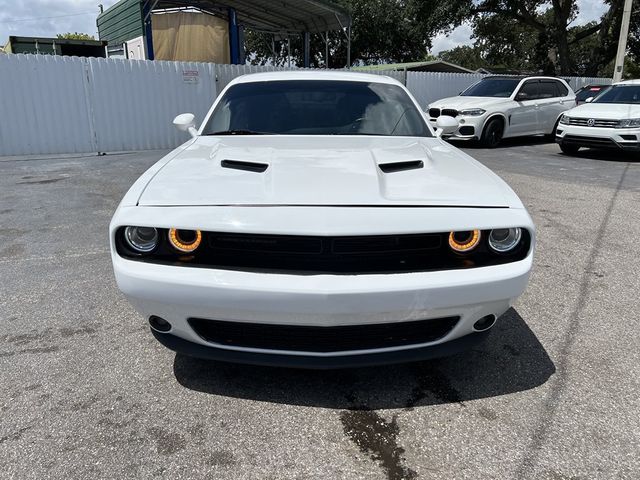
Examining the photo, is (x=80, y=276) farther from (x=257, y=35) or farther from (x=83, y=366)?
(x=257, y=35)

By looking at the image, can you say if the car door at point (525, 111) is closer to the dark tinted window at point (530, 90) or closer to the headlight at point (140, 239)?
the dark tinted window at point (530, 90)

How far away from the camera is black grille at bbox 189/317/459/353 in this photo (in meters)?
2.04

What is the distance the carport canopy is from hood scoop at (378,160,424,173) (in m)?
13.7

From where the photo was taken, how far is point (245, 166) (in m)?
2.46

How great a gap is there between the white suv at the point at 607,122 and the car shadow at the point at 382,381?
8527 millimetres

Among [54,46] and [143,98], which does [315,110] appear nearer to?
[143,98]

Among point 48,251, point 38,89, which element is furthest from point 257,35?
point 48,251

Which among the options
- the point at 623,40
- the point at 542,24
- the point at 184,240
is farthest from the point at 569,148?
the point at 542,24

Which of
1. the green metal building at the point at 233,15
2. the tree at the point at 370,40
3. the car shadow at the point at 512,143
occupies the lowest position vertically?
the car shadow at the point at 512,143

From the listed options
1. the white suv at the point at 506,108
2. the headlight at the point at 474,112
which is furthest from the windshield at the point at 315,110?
the headlight at the point at 474,112

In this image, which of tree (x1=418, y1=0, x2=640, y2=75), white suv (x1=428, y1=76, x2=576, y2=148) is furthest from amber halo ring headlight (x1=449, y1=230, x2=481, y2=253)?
tree (x1=418, y1=0, x2=640, y2=75)

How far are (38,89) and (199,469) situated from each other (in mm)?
10503

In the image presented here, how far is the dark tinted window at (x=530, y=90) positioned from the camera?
11677 millimetres

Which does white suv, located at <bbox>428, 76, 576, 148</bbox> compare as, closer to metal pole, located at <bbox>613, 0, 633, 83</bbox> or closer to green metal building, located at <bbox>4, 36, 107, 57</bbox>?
metal pole, located at <bbox>613, 0, 633, 83</bbox>
